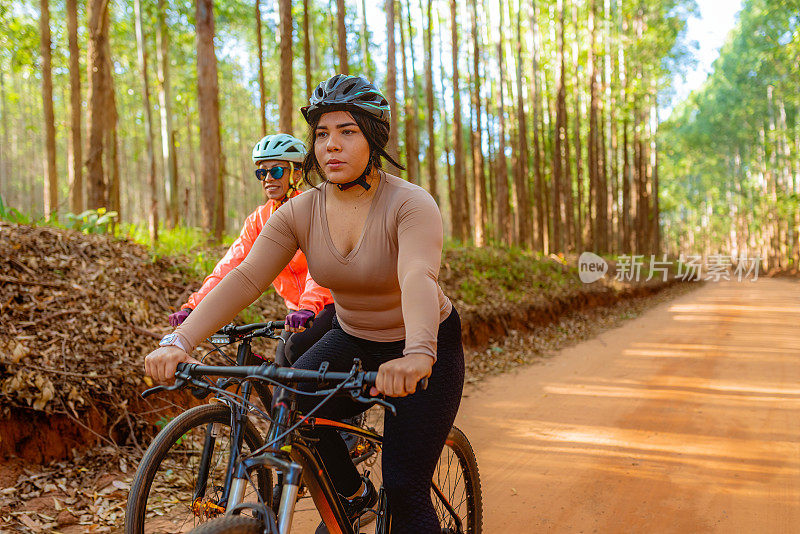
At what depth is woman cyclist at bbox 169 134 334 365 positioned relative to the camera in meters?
3.25

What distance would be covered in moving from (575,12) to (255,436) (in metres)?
27.9

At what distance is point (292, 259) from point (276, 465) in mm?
1568

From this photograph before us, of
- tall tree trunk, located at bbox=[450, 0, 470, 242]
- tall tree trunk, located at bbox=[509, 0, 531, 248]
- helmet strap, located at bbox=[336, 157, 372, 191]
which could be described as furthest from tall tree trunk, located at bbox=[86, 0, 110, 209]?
tall tree trunk, located at bbox=[509, 0, 531, 248]

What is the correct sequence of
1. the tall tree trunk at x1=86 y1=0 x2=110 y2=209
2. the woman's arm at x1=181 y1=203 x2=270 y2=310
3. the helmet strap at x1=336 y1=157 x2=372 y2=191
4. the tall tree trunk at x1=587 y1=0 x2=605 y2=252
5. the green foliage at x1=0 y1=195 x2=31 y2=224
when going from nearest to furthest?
the helmet strap at x1=336 y1=157 x2=372 y2=191 < the woman's arm at x1=181 y1=203 x2=270 y2=310 < the green foliage at x1=0 y1=195 x2=31 y2=224 < the tall tree trunk at x1=86 y1=0 x2=110 y2=209 < the tall tree trunk at x1=587 y1=0 x2=605 y2=252

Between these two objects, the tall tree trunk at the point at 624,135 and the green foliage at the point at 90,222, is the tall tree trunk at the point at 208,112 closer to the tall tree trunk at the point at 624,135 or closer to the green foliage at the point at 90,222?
the green foliage at the point at 90,222

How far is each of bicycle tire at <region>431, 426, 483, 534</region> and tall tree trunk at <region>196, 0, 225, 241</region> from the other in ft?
25.3

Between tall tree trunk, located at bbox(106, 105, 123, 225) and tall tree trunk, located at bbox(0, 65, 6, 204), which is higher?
tall tree trunk, located at bbox(0, 65, 6, 204)

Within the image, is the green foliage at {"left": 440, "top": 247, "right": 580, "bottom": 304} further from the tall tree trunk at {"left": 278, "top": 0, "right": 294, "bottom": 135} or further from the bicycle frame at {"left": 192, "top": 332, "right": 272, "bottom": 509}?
the bicycle frame at {"left": 192, "top": 332, "right": 272, "bottom": 509}

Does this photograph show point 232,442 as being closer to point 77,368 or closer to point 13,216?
point 77,368

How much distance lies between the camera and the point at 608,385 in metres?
7.41

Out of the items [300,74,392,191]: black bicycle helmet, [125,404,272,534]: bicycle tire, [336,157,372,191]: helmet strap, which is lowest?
[125,404,272,534]: bicycle tire

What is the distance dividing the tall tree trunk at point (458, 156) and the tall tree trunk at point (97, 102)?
36.5ft

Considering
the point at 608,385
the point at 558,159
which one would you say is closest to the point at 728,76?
the point at 558,159

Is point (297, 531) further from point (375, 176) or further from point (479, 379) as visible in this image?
point (479, 379)
